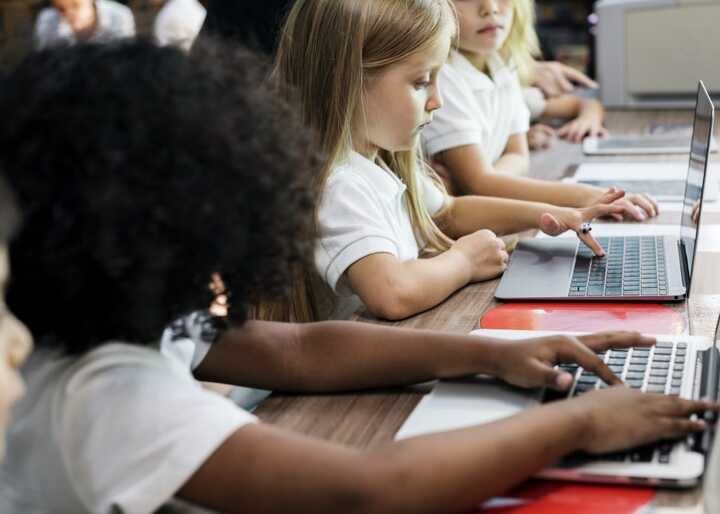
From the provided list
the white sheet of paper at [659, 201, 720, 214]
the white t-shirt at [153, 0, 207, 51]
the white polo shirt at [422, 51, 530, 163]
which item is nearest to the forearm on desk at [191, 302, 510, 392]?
the white sheet of paper at [659, 201, 720, 214]

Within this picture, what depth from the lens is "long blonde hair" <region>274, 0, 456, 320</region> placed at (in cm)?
131

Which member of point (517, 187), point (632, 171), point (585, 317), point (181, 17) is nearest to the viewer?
point (585, 317)

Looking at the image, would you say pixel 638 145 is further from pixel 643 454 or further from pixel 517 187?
pixel 643 454

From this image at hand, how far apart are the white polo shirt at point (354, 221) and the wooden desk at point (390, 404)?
0.08 meters

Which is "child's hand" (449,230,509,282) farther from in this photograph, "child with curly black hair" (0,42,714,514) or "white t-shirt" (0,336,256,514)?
"white t-shirt" (0,336,256,514)

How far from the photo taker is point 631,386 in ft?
2.95

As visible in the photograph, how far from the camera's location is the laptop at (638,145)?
2046 mm

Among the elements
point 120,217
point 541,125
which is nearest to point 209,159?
point 120,217

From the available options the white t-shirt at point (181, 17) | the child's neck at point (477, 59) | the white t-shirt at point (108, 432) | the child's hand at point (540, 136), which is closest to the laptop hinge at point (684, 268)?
the white t-shirt at point (108, 432)

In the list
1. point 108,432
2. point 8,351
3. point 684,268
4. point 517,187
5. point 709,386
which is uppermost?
point 8,351

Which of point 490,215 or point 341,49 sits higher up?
point 341,49

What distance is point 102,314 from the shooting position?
2.29ft

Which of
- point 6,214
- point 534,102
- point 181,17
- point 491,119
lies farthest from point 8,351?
point 181,17

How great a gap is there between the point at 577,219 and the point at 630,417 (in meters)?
0.71
